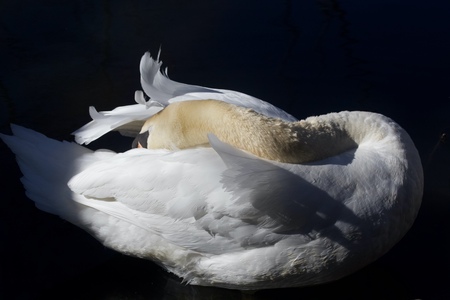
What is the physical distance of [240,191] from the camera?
3.19 metres

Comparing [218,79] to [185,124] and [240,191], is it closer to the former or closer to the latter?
[185,124]

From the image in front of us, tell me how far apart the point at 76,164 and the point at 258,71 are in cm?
204

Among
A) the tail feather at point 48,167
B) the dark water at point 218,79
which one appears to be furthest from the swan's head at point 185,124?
the dark water at point 218,79

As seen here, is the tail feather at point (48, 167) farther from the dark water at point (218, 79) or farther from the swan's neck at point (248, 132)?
the swan's neck at point (248, 132)

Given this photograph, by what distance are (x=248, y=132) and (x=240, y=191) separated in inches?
14.2

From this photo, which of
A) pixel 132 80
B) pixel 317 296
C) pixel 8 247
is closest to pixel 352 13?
pixel 132 80

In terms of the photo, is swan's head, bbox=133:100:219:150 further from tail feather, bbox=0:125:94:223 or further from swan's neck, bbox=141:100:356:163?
tail feather, bbox=0:125:94:223

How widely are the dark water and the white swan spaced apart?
0.24 m

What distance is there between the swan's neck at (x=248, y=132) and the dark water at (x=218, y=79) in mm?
707

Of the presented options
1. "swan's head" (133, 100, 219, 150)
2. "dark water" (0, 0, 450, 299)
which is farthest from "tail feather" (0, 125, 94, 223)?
"swan's head" (133, 100, 219, 150)

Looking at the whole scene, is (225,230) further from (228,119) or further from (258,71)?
(258,71)

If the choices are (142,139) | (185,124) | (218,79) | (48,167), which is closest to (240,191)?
(185,124)

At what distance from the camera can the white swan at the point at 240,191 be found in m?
3.21

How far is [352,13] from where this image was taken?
6219 millimetres
